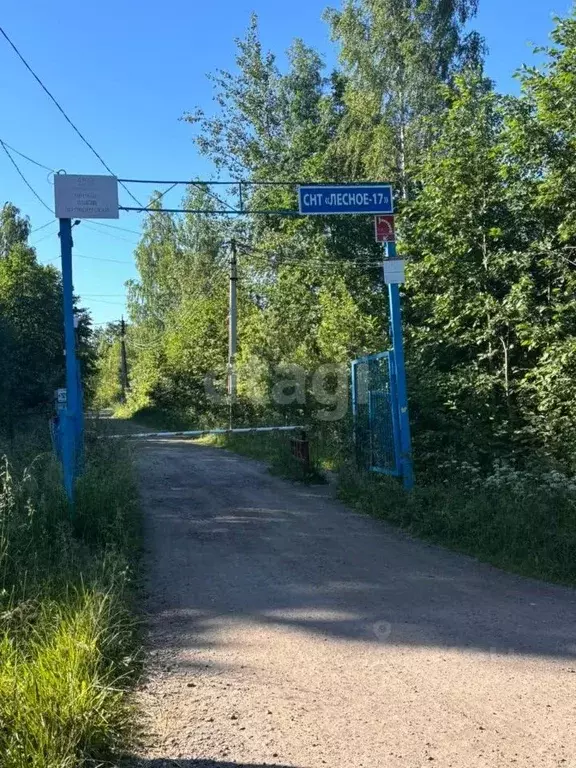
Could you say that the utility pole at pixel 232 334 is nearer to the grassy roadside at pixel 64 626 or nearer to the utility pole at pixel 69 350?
the utility pole at pixel 69 350

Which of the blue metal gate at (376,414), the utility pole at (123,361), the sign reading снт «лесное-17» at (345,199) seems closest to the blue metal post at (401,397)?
the blue metal gate at (376,414)

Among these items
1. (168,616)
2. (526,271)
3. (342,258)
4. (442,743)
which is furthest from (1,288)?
(442,743)

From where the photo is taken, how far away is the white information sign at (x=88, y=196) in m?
8.94

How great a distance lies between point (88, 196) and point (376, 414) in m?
5.46

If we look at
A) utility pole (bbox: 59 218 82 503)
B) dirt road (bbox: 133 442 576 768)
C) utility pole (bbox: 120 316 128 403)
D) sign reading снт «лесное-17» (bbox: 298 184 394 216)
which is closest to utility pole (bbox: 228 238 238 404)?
sign reading снт «лесное-17» (bbox: 298 184 394 216)

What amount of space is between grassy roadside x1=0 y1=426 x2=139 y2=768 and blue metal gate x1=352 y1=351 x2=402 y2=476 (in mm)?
4320

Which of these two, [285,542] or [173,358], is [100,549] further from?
[173,358]

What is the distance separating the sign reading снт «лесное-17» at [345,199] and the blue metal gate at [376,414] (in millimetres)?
2273

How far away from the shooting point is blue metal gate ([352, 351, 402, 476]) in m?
10.5

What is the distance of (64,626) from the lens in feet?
14.3

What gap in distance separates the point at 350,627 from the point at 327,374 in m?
11.9

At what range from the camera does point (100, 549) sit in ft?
22.1

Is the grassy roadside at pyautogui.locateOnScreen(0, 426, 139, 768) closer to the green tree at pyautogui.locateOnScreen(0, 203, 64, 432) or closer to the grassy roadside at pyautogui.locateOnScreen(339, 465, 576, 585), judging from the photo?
the grassy roadside at pyautogui.locateOnScreen(339, 465, 576, 585)

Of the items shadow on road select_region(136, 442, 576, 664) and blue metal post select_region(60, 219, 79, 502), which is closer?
shadow on road select_region(136, 442, 576, 664)
